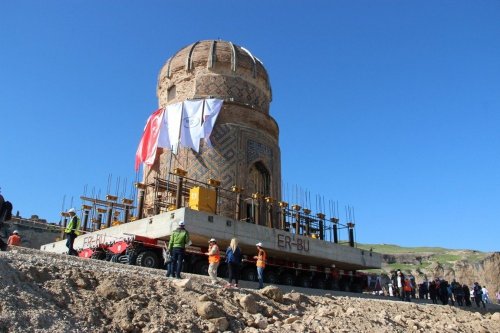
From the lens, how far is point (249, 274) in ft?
57.2

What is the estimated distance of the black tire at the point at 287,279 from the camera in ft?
62.1

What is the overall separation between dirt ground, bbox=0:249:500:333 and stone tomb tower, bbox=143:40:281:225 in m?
10.7

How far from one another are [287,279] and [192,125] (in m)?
7.80

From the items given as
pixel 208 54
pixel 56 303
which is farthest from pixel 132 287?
pixel 208 54

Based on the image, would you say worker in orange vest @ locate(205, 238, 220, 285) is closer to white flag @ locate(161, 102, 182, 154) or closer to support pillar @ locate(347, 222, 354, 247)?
white flag @ locate(161, 102, 182, 154)

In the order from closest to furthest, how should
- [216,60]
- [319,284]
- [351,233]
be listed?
[319,284]
[351,233]
[216,60]

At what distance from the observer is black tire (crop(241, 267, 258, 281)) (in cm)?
1722

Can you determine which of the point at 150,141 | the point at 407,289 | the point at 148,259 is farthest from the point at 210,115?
the point at 407,289

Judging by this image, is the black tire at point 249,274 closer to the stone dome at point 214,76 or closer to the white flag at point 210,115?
the white flag at point 210,115

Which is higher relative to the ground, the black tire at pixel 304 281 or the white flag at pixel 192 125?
the white flag at pixel 192 125

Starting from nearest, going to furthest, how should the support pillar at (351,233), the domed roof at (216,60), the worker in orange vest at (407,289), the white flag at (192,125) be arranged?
the worker in orange vest at (407,289), the white flag at (192,125), the support pillar at (351,233), the domed roof at (216,60)

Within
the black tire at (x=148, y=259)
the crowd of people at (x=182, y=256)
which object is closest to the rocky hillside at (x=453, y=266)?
the black tire at (x=148, y=259)

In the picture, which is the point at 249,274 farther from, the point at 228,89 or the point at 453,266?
the point at 453,266

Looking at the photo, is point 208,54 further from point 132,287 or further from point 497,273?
point 497,273
